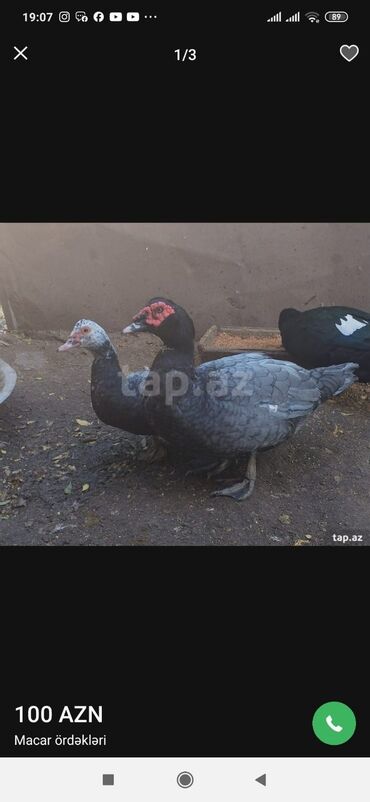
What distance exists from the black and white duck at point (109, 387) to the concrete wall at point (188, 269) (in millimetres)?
1830

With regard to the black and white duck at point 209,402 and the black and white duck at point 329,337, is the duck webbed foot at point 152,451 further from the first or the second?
the black and white duck at point 329,337

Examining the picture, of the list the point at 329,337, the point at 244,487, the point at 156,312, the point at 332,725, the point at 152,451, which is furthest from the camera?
the point at 329,337

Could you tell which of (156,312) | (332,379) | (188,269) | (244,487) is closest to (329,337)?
(332,379)

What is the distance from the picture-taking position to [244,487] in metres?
2.80

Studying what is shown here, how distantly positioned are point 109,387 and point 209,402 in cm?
53

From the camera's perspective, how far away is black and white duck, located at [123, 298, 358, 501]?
262 centimetres

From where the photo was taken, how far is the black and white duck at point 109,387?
2828mm

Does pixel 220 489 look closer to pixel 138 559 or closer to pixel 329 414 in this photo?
pixel 329 414

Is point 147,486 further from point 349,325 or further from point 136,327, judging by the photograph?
point 349,325

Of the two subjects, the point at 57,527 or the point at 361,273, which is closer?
the point at 57,527

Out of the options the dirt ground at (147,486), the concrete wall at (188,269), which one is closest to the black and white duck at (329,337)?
the dirt ground at (147,486)
